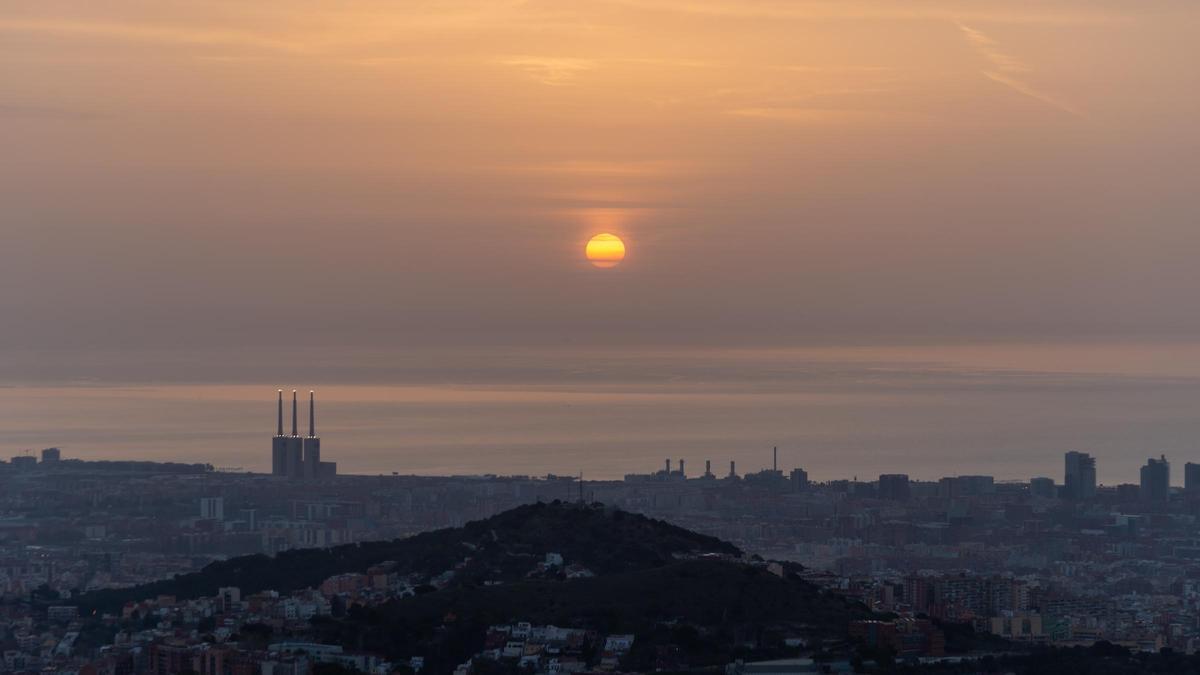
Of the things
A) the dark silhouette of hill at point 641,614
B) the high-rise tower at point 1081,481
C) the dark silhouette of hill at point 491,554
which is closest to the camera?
the dark silhouette of hill at point 641,614

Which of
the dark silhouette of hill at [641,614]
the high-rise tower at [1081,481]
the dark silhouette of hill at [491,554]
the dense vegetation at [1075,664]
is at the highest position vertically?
the high-rise tower at [1081,481]

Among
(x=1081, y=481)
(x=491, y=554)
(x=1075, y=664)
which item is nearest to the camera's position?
(x=1075, y=664)

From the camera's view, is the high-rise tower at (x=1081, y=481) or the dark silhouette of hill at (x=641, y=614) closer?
the dark silhouette of hill at (x=641, y=614)

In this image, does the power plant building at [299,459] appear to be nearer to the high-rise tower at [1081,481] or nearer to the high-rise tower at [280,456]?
the high-rise tower at [280,456]

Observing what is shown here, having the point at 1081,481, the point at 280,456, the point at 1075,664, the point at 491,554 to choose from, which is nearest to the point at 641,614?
the point at 1075,664

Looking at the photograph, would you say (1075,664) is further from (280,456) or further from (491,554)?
(280,456)

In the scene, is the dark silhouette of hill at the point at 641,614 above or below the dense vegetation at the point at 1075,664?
above

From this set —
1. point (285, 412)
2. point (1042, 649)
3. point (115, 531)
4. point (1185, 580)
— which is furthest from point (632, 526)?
point (285, 412)

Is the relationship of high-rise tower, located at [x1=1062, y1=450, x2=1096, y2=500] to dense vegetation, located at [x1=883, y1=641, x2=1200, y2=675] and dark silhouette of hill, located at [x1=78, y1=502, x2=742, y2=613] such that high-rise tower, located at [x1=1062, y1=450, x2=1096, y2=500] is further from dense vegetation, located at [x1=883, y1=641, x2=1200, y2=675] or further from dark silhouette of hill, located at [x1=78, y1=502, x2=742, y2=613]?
dense vegetation, located at [x1=883, y1=641, x2=1200, y2=675]

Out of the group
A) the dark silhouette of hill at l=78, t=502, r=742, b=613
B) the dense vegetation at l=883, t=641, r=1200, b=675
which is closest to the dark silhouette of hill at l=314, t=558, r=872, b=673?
the dense vegetation at l=883, t=641, r=1200, b=675

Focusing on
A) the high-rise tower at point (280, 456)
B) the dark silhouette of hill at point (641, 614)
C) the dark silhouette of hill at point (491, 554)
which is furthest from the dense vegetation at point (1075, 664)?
the high-rise tower at point (280, 456)
